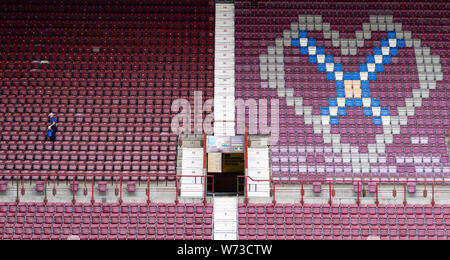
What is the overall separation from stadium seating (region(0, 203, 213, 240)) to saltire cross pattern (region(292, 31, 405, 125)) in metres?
4.80

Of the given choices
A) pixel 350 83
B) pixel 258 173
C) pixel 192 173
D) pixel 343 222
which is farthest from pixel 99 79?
pixel 343 222

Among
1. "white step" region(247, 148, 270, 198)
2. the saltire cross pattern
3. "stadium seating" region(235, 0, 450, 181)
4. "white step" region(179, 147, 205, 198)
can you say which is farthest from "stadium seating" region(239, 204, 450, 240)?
the saltire cross pattern

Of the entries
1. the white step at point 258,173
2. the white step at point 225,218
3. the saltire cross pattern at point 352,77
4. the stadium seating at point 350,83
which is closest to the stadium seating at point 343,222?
the white step at point 225,218

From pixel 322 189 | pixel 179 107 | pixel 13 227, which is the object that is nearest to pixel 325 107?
pixel 322 189

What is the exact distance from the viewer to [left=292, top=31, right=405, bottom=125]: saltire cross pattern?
537 inches

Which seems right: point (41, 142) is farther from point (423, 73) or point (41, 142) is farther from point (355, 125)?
point (423, 73)

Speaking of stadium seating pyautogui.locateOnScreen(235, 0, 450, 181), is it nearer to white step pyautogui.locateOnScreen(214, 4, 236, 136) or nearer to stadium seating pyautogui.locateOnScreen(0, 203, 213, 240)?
white step pyautogui.locateOnScreen(214, 4, 236, 136)

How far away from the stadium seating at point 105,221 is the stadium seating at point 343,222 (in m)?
1.10

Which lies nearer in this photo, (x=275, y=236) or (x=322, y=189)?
(x=275, y=236)

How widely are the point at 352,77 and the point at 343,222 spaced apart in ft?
16.0

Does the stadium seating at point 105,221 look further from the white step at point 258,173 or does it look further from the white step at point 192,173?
the white step at point 258,173

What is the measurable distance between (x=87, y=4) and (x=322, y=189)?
364 inches

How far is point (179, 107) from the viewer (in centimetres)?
1377

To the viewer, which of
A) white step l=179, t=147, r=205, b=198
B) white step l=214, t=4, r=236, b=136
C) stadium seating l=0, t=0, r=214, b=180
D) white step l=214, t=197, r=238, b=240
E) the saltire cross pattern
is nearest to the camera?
white step l=214, t=197, r=238, b=240
